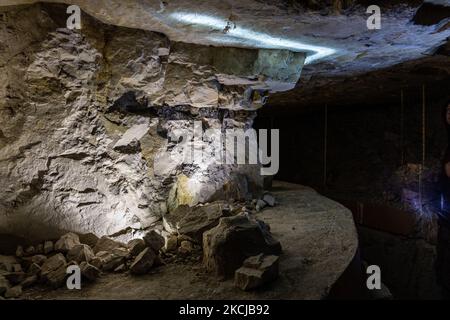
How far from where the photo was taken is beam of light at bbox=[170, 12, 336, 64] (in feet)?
8.55

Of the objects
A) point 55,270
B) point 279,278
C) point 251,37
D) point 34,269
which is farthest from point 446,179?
point 34,269

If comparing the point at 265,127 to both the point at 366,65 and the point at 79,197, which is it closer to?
the point at 366,65

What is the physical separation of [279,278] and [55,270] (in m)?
1.58

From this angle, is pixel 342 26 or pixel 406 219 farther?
pixel 406 219

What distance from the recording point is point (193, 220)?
307cm

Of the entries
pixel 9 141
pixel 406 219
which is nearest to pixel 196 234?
pixel 9 141

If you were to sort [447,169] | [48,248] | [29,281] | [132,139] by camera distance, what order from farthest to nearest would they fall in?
[447,169]
[132,139]
[48,248]
[29,281]

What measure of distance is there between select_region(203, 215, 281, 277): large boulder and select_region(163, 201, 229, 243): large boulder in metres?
0.28

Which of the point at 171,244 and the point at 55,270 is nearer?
the point at 55,270

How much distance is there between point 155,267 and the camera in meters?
2.47

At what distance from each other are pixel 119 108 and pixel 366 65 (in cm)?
333

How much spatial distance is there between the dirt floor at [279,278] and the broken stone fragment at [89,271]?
0.15ft

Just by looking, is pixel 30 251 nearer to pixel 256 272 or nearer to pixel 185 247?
pixel 185 247

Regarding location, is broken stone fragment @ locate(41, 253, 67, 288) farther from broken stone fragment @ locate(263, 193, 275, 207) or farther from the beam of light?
broken stone fragment @ locate(263, 193, 275, 207)
